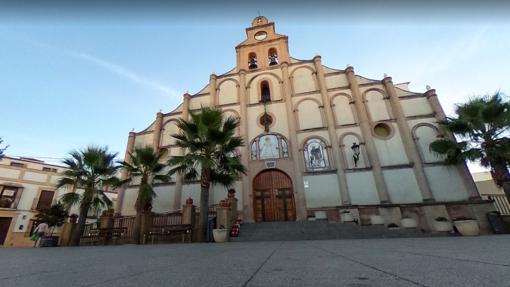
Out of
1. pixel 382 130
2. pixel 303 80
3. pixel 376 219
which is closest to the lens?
pixel 376 219

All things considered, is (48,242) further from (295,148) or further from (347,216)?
(347,216)

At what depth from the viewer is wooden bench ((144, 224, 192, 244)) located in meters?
9.66

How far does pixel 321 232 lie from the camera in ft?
29.8

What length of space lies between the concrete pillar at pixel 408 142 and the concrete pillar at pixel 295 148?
6.23 metres

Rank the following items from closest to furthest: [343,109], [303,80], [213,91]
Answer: [343,109], [303,80], [213,91]

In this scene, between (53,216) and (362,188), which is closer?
(362,188)

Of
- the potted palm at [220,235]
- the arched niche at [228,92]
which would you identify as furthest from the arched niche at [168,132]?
the potted palm at [220,235]

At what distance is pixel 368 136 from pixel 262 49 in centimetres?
1158

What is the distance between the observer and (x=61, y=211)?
16328 mm

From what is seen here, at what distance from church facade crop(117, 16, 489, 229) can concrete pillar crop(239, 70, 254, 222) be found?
0.07m

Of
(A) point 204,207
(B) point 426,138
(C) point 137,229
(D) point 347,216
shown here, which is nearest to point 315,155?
(D) point 347,216

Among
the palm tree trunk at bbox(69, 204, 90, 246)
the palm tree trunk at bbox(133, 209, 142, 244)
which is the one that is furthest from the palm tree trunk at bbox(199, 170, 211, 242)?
the palm tree trunk at bbox(69, 204, 90, 246)

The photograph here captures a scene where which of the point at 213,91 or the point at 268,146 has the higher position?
the point at 213,91

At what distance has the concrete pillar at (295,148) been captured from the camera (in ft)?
40.0
